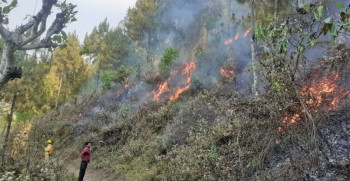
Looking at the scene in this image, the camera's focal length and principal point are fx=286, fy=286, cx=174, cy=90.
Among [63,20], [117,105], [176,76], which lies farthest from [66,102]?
[63,20]

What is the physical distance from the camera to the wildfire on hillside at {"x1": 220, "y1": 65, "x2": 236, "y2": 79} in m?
21.0

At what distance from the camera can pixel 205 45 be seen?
30.5m

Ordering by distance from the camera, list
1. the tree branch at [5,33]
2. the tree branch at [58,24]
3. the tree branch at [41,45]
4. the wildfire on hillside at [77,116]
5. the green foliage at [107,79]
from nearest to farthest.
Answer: the tree branch at [5,33], the tree branch at [41,45], the tree branch at [58,24], the wildfire on hillside at [77,116], the green foliage at [107,79]

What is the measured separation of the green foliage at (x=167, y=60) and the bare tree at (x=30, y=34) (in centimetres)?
2021

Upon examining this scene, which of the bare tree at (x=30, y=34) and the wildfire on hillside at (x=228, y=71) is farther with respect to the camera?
the wildfire on hillside at (x=228, y=71)

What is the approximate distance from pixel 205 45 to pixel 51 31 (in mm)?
25338

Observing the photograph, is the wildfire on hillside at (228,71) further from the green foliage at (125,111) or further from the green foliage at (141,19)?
the green foliage at (141,19)

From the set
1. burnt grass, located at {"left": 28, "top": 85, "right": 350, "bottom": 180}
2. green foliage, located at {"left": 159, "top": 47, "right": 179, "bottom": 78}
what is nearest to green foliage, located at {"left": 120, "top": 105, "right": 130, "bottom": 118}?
burnt grass, located at {"left": 28, "top": 85, "right": 350, "bottom": 180}

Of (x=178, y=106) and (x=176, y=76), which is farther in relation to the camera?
(x=176, y=76)

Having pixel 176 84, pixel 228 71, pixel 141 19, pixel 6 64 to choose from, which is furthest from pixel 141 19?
pixel 6 64

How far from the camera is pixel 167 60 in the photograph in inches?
1048

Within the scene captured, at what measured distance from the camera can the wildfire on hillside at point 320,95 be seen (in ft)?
20.9

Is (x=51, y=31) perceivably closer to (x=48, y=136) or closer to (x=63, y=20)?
(x=63, y=20)

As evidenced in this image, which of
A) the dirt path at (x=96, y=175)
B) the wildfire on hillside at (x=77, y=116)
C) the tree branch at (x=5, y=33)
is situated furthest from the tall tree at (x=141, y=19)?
the tree branch at (x=5, y=33)
